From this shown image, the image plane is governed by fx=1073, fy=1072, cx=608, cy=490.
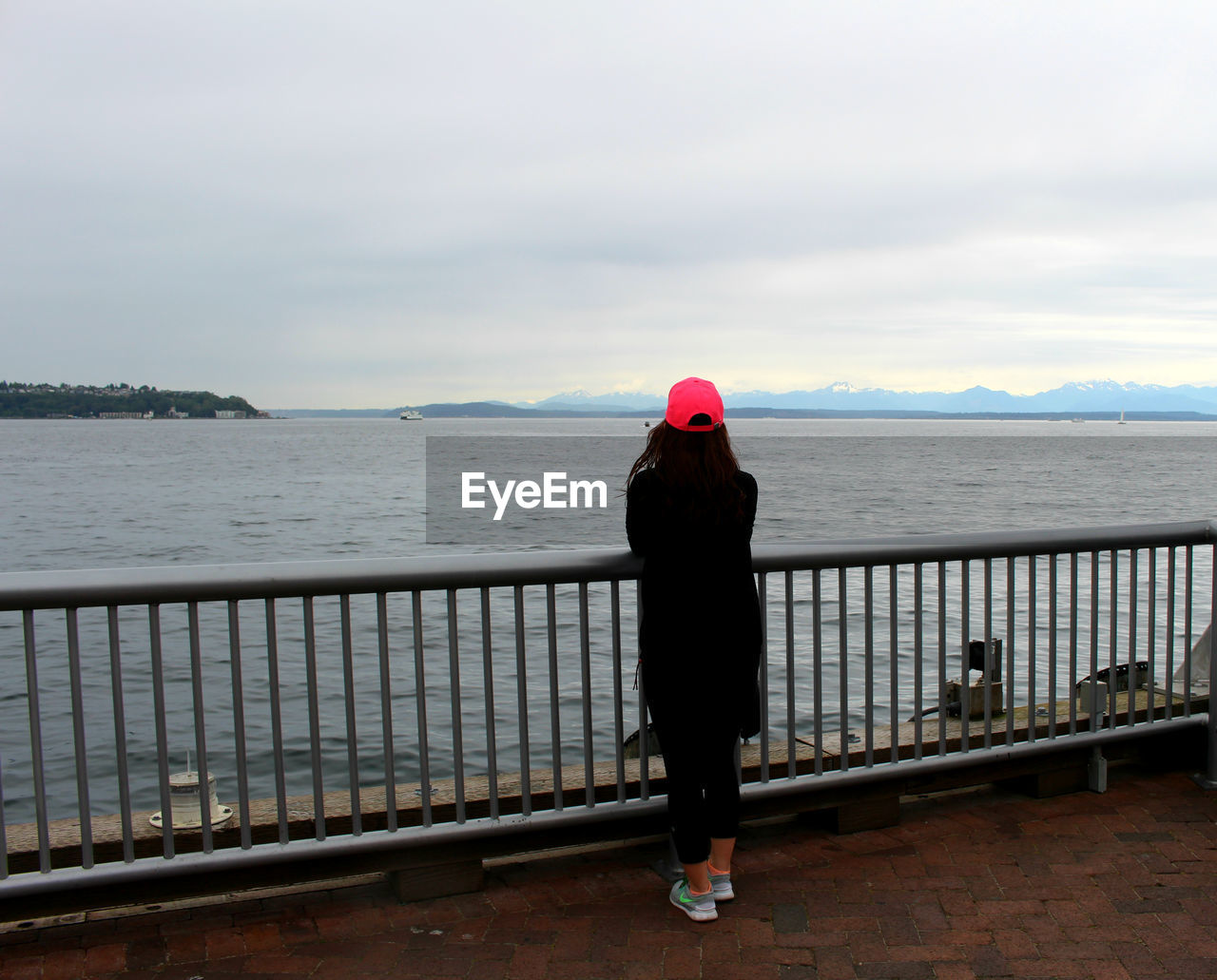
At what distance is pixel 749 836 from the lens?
450 centimetres

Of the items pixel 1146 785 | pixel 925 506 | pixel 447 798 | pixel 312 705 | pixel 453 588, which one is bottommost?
pixel 925 506

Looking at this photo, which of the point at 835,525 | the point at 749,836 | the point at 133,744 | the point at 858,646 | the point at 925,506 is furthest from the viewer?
the point at 925,506

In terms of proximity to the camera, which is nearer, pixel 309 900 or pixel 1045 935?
pixel 1045 935

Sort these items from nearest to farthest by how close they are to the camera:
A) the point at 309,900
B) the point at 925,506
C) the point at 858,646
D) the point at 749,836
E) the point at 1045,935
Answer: the point at 1045,935 → the point at 309,900 → the point at 749,836 → the point at 858,646 → the point at 925,506

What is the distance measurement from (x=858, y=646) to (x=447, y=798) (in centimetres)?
1251

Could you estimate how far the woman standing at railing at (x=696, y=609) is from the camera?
359cm

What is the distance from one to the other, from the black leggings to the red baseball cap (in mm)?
935

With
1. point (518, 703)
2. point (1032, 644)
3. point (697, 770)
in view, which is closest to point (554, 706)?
point (518, 703)

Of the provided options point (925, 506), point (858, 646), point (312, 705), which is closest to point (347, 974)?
point (312, 705)

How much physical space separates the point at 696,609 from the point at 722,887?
1.06 metres

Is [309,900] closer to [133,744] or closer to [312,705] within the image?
[312,705]

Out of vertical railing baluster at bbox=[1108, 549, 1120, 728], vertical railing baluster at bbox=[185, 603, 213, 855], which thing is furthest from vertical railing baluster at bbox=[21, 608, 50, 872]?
vertical railing baluster at bbox=[1108, 549, 1120, 728]

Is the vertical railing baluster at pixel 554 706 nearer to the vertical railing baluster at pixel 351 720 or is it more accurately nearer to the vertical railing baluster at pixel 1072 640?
the vertical railing baluster at pixel 351 720

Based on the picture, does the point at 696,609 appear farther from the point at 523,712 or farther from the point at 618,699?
the point at 523,712
